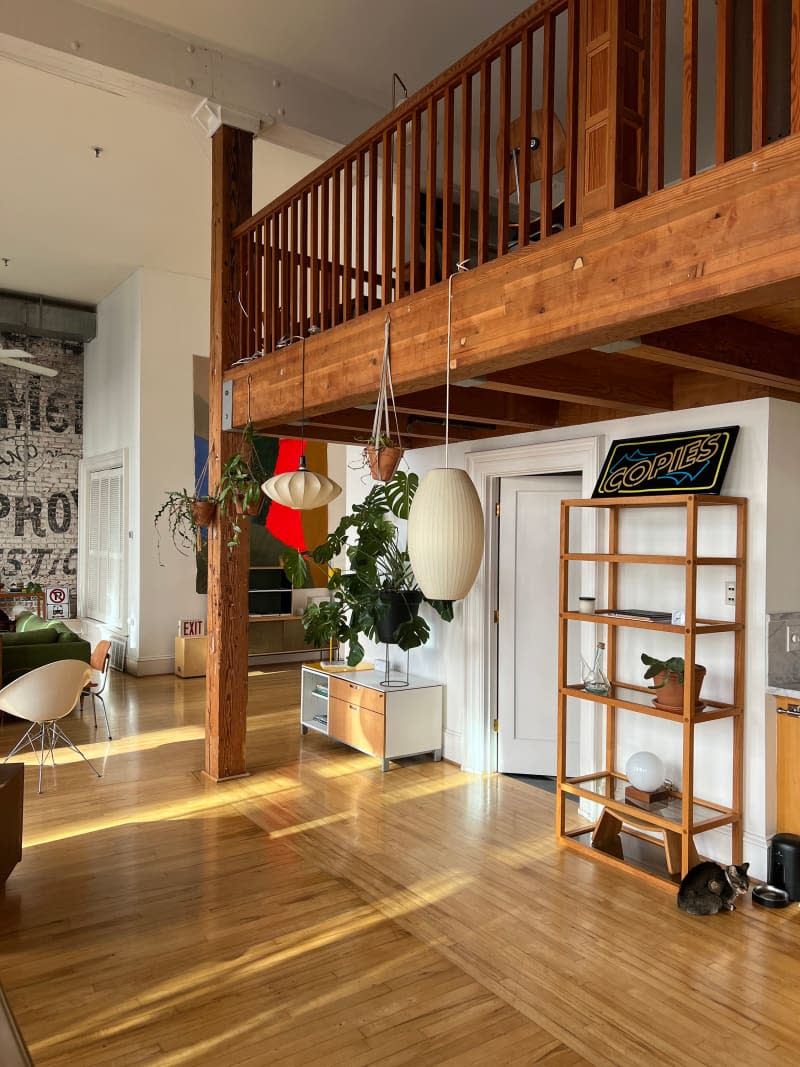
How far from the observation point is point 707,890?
11.5 ft

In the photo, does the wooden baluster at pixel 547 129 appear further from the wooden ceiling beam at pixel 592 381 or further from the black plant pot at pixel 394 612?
the black plant pot at pixel 394 612

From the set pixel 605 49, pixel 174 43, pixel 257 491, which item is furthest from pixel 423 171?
pixel 605 49

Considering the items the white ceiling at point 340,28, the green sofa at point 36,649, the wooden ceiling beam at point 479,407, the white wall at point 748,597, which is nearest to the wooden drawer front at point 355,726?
the white wall at point 748,597

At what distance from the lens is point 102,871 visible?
3857mm

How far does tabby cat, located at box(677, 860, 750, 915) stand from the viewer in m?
3.47

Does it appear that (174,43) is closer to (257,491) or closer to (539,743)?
(257,491)

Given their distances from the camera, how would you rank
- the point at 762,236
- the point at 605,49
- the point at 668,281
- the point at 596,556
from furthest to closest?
the point at 596,556 < the point at 605,49 < the point at 668,281 < the point at 762,236

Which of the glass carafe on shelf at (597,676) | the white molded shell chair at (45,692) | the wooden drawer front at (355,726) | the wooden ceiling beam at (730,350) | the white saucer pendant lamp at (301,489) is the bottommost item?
the wooden drawer front at (355,726)

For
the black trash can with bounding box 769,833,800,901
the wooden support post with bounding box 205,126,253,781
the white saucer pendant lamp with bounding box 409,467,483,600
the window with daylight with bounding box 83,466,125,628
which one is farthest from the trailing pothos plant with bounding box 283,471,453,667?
the window with daylight with bounding box 83,466,125,628

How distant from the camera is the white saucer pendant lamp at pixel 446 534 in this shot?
2578mm

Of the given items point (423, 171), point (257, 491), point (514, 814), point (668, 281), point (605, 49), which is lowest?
point (514, 814)

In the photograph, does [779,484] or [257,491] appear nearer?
[779,484]

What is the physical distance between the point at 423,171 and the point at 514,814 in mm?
4881

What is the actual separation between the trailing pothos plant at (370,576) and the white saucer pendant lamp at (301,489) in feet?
5.29
